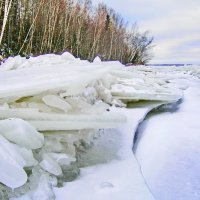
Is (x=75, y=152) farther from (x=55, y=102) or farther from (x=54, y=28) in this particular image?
(x=54, y=28)

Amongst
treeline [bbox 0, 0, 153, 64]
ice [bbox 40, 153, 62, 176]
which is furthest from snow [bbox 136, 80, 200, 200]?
treeline [bbox 0, 0, 153, 64]

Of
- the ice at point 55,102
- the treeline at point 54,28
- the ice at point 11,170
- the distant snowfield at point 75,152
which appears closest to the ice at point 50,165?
the distant snowfield at point 75,152

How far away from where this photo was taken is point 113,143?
2.01 meters

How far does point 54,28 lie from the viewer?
53.1 feet

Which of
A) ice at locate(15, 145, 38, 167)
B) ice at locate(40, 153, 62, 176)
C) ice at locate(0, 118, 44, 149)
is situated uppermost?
ice at locate(0, 118, 44, 149)

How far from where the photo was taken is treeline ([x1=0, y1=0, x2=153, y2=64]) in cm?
1382

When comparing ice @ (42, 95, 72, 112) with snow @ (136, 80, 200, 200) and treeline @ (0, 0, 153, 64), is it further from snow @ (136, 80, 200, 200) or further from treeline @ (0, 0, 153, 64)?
treeline @ (0, 0, 153, 64)

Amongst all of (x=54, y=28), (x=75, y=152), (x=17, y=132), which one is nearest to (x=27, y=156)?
(x=17, y=132)

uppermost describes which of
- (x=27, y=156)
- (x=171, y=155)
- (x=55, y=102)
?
(x=55, y=102)

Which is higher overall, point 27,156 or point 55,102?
point 55,102

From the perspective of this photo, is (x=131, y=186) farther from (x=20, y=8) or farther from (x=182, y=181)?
(x=20, y=8)

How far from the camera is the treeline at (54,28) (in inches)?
544

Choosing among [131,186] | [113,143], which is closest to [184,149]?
[113,143]

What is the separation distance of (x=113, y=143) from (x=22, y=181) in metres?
0.86
